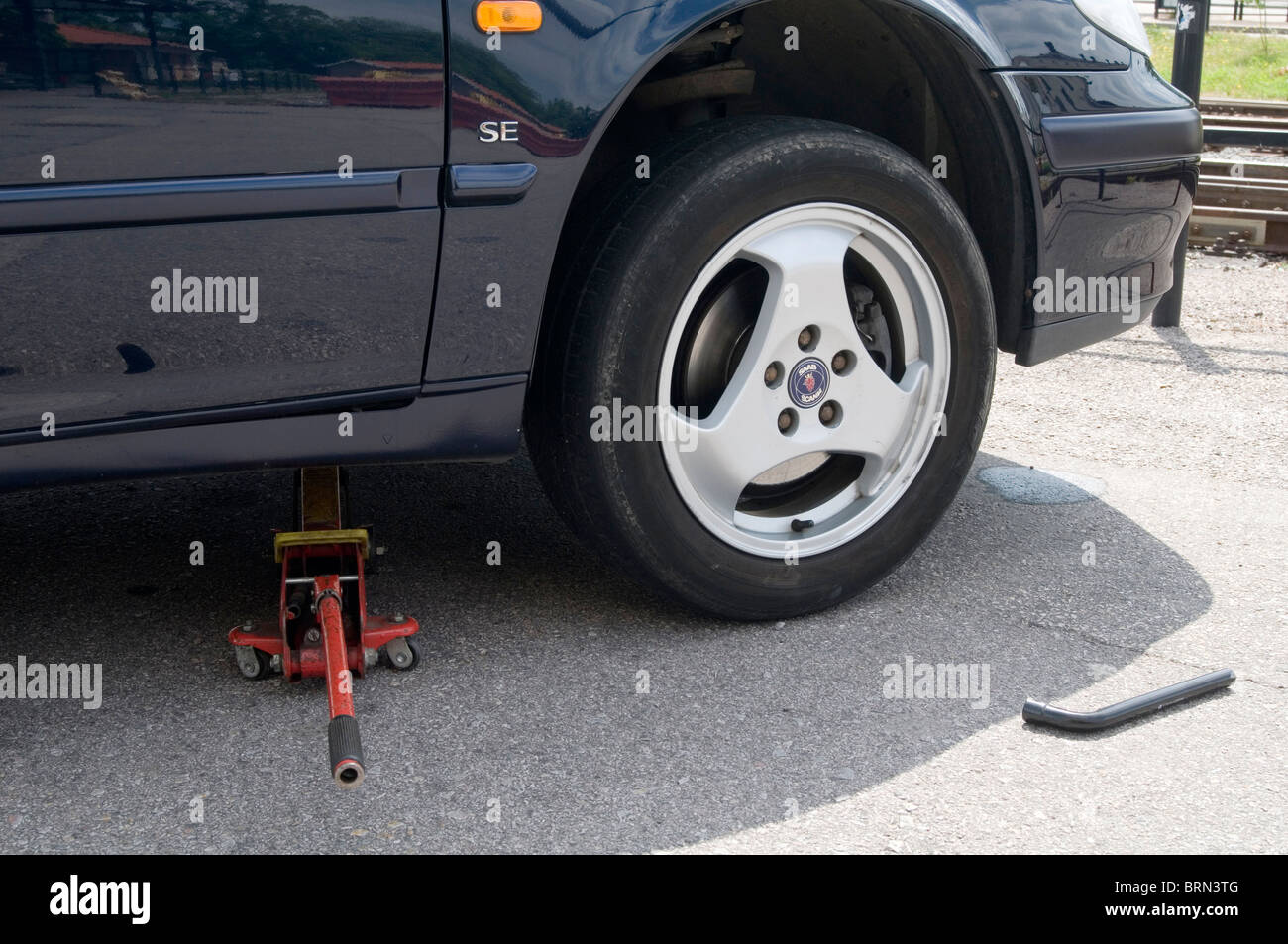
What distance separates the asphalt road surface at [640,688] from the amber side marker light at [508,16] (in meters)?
1.15

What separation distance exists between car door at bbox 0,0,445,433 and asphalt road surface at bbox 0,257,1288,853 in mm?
587

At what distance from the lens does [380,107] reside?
2.12m

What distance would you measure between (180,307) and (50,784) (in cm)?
78

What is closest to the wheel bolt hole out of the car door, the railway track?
the car door

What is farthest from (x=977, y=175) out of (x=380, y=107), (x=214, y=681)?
(x=214, y=681)

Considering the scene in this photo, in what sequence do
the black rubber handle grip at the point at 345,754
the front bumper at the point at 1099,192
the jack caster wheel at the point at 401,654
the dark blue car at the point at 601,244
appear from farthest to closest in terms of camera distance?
the front bumper at the point at 1099,192
the jack caster wheel at the point at 401,654
the dark blue car at the point at 601,244
the black rubber handle grip at the point at 345,754

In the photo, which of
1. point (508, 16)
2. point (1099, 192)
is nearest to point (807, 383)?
point (1099, 192)

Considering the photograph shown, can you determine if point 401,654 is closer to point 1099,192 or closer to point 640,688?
point 640,688

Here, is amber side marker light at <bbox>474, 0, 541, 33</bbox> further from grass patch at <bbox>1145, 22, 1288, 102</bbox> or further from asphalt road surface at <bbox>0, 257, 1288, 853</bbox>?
grass patch at <bbox>1145, 22, 1288, 102</bbox>

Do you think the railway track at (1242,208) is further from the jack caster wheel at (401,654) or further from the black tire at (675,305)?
the jack caster wheel at (401,654)

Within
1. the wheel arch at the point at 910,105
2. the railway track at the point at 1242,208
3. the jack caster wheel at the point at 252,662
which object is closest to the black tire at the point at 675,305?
the wheel arch at the point at 910,105

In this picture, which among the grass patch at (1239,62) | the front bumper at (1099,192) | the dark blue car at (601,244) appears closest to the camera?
the dark blue car at (601,244)

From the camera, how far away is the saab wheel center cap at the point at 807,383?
2.63 meters

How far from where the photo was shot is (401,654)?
249 cm
